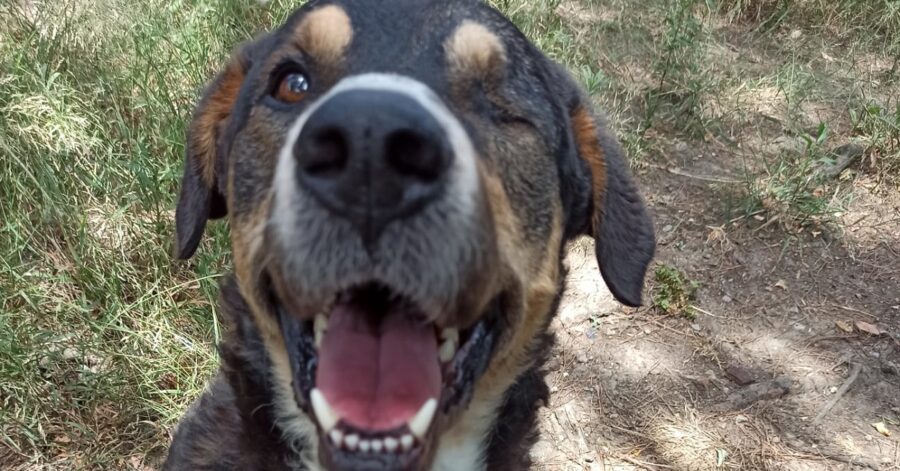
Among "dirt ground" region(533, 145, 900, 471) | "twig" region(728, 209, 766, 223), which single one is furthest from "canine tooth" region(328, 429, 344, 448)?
"twig" region(728, 209, 766, 223)

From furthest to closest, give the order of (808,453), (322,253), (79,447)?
(808,453), (79,447), (322,253)

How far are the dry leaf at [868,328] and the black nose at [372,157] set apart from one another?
3735 millimetres

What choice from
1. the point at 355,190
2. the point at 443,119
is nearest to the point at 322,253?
the point at 355,190

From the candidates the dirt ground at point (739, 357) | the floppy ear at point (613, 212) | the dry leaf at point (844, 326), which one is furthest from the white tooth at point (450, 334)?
the dry leaf at point (844, 326)

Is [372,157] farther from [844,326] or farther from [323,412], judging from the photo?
[844,326]

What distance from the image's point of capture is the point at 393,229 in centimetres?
180

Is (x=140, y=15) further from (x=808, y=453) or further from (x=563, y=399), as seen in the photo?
(x=808, y=453)

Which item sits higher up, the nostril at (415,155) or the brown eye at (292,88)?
the brown eye at (292,88)

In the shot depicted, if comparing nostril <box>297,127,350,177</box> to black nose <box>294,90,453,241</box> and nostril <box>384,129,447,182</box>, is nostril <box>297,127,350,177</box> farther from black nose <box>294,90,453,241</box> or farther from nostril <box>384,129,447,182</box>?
nostril <box>384,129,447,182</box>

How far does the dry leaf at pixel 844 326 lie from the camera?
4.54 metres

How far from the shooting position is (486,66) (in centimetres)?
250

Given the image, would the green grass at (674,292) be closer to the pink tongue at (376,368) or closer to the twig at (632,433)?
the twig at (632,433)

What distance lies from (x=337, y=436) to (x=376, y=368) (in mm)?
216

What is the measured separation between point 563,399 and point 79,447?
248 centimetres
